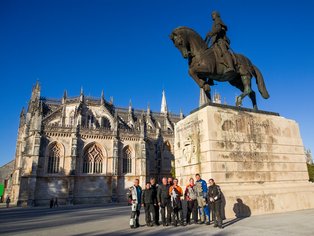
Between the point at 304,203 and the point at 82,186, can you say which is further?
the point at 82,186

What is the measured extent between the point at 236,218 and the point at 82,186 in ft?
94.7

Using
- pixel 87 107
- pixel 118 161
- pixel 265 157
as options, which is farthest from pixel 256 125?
pixel 87 107

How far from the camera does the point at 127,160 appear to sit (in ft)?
120

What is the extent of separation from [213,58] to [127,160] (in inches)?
1183

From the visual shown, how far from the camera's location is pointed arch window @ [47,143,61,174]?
3155 cm

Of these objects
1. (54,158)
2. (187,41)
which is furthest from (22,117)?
(187,41)

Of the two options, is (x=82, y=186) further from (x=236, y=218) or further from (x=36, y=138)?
(x=236, y=218)

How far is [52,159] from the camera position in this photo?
104 ft

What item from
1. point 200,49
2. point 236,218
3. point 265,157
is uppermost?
point 200,49

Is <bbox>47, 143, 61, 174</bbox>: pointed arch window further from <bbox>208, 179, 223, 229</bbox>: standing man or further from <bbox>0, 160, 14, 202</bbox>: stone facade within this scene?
<bbox>208, 179, 223, 229</bbox>: standing man

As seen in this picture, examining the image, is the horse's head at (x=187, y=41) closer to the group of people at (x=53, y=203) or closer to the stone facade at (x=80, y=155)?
the group of people at (x=53, y=203)

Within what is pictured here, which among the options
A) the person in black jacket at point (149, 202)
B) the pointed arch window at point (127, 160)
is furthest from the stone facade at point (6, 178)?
the person in black jacket at point (149, 202)

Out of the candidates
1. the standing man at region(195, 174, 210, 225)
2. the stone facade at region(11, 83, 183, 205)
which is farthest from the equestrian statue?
the stone facade at region(11, 83, 183, 205)

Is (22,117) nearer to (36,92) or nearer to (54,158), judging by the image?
(36,92)
